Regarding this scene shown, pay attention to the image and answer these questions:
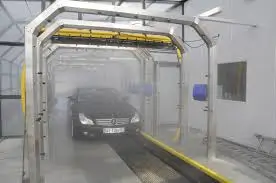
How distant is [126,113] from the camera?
24.6ft

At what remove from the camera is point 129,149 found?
265 inches

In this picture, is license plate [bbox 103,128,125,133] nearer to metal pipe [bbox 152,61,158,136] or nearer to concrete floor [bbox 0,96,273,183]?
concrete floor [bbox 0,96,273,183]

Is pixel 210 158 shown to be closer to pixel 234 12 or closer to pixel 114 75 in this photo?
pixel 234 12

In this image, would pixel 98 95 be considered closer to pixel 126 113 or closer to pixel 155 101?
pixel 126 113

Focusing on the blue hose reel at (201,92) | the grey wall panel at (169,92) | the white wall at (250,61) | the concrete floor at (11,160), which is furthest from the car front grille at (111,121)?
the grey wall panel at (169,92)

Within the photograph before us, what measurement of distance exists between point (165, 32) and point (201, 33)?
837 mm

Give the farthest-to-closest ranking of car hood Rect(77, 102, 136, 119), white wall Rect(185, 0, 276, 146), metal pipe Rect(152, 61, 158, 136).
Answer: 1. metal pipe Rect(152, 61, 158, 136)
2. car hood Rect(77, 102, 136, 119)
3. white wall Rect(185, 0, 276, 146)

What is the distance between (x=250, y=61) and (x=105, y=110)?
4240mm

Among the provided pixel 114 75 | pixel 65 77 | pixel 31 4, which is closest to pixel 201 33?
pixel 31 4

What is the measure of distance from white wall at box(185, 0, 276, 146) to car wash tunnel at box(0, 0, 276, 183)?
0.14 metres

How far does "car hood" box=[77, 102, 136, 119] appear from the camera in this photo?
287 inches

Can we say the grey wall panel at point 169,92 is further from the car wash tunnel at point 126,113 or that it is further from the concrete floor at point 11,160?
the concrete floor at point 11,160

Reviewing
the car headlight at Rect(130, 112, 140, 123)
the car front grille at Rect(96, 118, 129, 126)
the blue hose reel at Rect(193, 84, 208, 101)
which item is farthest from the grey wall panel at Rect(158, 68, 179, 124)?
the blue hose reel at Rect(193, 84, 208, 101)

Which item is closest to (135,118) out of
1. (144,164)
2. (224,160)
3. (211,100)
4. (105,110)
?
(105,110)
